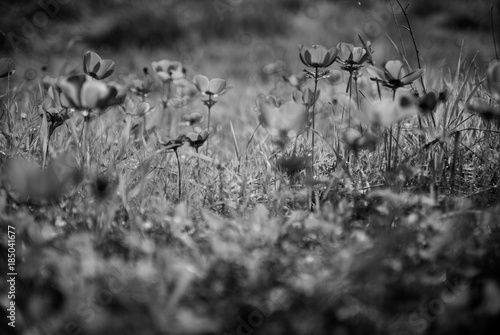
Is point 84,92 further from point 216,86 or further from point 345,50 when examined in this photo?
point 345,50

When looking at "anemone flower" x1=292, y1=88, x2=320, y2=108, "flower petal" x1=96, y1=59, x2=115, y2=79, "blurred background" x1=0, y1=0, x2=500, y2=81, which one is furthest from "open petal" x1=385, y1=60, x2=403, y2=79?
"blurred background" x1=0, y1=0, x2=500, y2=81

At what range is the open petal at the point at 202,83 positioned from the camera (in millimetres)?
1438

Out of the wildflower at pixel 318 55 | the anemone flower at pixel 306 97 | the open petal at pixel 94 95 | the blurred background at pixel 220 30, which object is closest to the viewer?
the open petal at pixel 94 95

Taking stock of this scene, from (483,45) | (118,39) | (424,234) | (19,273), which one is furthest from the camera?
(118,39)

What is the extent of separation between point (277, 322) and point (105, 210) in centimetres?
50

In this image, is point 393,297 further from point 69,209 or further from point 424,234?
point 69,209

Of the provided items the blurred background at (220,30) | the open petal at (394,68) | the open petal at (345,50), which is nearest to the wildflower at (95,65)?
the open petal at (345,50)

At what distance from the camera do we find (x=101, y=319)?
72cm

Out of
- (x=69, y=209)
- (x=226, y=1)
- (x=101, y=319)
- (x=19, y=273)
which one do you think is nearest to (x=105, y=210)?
(x=69, y=209)

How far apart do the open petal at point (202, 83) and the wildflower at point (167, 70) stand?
0.81 ft

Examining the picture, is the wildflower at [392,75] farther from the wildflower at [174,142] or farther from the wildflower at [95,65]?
the wildflower at [95,65]

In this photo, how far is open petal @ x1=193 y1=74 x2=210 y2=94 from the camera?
4.72 feet

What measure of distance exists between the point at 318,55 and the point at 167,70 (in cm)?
73

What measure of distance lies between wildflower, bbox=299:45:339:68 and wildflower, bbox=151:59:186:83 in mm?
569
